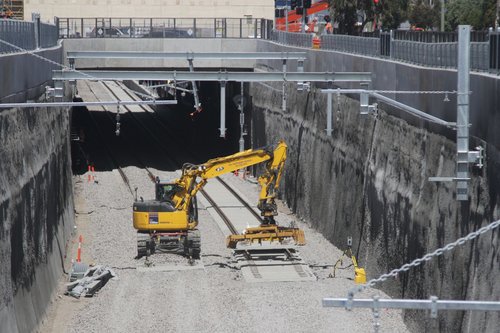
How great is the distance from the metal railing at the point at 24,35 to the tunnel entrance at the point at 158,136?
8304mm

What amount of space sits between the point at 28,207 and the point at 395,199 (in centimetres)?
936

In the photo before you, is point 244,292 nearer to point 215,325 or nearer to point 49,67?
point 215,325

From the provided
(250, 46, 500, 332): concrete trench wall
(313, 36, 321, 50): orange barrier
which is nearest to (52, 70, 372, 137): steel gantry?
(250, 46, 500, 332): concrete trench wall

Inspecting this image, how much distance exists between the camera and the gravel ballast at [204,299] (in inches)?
1037

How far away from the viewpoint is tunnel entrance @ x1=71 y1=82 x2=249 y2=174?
5988 cm

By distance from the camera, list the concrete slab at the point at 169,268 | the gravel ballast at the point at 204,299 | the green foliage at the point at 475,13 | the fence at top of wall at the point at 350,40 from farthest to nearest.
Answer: the green foliage at the point at 475,13, the concrete slab at the point at 169,268, the gravel ballast at the point at 204,299, the fence at top of wall at the point at 350,40

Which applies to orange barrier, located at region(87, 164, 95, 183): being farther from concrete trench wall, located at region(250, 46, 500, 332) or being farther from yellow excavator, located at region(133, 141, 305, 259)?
yellow excavator, located at region(133, 141, 305, 259)

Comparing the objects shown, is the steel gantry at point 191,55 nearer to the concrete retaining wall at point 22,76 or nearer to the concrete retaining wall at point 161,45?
the concrete retaining wall at point 22,76

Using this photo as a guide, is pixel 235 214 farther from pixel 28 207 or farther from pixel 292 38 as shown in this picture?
pixel 28 207

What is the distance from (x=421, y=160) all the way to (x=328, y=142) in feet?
40.7

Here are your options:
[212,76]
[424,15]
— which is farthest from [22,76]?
[424,15]

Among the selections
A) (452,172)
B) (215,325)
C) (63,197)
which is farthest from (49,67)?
(452,172)

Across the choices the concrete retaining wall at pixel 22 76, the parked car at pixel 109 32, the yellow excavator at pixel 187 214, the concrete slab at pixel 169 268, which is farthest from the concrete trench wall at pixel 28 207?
the parked car at pixel 109 32

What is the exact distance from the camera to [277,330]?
1021 inches
